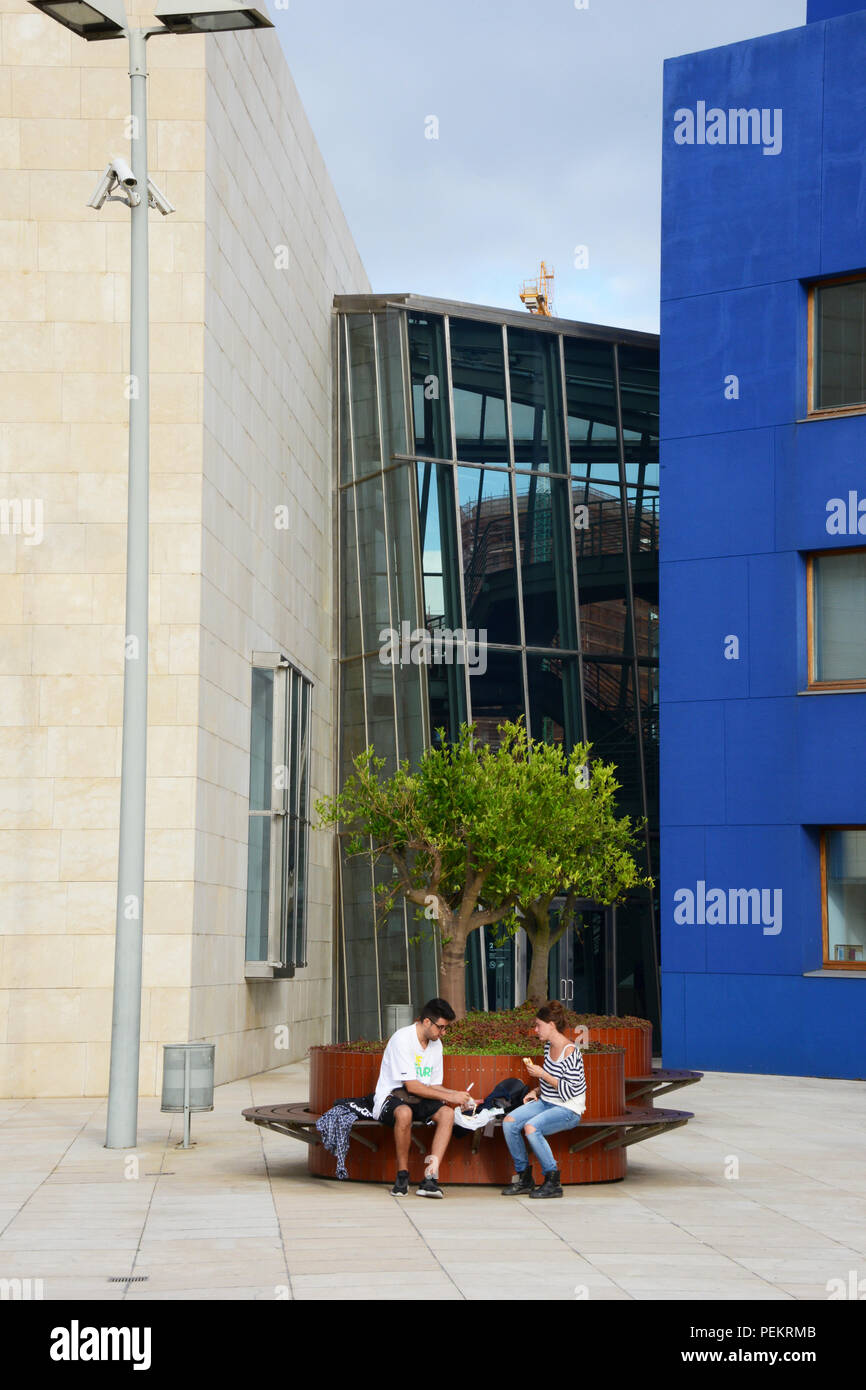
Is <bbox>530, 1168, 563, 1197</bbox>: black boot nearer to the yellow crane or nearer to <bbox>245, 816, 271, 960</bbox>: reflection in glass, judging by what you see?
<bbox>245, 816, 271, 960</bbox>: reflection in glass

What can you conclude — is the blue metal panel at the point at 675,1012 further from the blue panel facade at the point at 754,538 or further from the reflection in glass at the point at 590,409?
the reflection in glass at the point at 590,409

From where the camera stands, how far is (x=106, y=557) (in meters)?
19.1

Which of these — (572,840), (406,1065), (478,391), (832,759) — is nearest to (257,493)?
(478,391)

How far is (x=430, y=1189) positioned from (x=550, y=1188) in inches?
33.5

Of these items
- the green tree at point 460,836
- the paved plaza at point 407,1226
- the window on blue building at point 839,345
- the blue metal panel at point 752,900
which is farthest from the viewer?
the window on blue building at point 839,345

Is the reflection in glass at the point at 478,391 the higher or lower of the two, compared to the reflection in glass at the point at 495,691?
higher

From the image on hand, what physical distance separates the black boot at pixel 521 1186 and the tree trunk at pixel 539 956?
4.40m

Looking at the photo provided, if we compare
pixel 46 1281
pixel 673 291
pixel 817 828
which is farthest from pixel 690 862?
pixel 46 1281

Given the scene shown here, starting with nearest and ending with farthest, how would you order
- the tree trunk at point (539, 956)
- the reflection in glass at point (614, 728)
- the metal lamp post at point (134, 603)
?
the metal lamp post at point (134, 603) → the tree trunk at point (539, 956) → the reflection in glass at point (614, 728)

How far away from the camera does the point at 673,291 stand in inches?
928

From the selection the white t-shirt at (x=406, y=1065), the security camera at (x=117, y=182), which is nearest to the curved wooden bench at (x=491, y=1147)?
the white t-shirt at (x=406, y=1065)

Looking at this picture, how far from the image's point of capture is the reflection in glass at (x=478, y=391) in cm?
2847

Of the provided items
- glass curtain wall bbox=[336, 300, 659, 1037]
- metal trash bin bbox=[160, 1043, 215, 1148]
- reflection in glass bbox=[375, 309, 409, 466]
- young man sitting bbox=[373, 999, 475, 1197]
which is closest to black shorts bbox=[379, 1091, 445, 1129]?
young man sitting bbox=[373, 999, 475, 1197]
